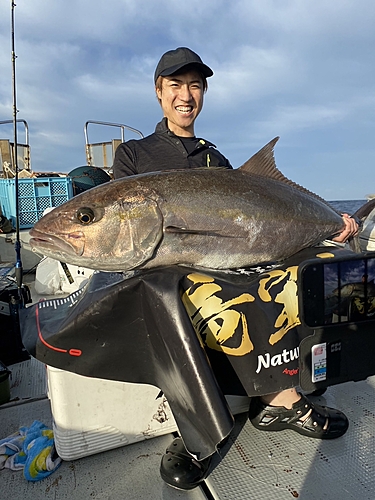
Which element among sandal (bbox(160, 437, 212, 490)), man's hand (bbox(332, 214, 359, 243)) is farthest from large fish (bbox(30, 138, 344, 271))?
sandal (bbox(160, 437, 212, 490))

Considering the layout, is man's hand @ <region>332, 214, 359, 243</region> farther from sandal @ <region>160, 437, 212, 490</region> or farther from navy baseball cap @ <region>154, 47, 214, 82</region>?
sandal @ <region>160, 437, 212, 490</region>

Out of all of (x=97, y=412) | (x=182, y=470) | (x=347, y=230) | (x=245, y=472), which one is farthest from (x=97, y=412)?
(x=347, y=230)

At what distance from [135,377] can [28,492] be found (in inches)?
27.0

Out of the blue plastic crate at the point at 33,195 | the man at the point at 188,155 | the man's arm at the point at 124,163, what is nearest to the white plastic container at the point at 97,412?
the man at the point at 188,155

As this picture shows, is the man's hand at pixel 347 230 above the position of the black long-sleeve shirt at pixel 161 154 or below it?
below

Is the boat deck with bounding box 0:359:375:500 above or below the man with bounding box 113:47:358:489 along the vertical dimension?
below

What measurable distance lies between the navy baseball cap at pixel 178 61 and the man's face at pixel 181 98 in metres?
0.06

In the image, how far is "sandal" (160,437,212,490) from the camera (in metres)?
1.50

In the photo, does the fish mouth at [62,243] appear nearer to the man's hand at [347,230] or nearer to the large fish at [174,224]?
the large fish at [174,224]

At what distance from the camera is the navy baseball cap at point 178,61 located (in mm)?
2207

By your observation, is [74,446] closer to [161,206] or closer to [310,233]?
[161,206]

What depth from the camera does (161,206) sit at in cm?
167

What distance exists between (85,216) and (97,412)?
36.5 inches

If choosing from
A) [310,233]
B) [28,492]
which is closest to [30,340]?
[28,492]
